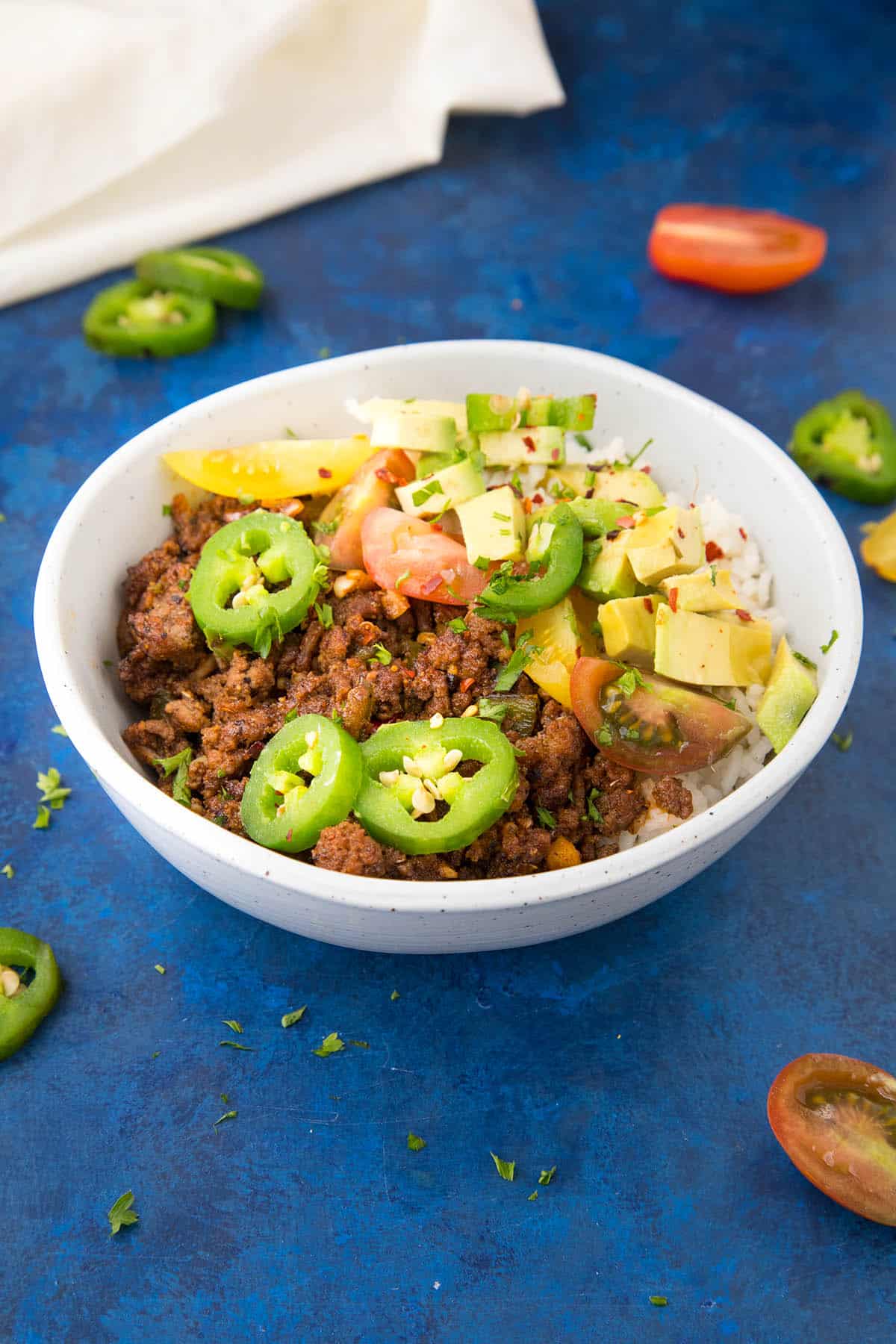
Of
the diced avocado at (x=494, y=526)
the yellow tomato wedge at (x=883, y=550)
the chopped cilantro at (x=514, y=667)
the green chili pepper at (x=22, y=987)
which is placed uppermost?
the diced avocado at (x=494, y=526)

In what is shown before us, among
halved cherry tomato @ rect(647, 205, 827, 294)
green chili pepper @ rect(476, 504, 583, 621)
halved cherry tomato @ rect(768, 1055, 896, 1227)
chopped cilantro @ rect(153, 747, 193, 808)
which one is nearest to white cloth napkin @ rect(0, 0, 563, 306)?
halved cherry tomato @ rect(647, 205, 827, 294)

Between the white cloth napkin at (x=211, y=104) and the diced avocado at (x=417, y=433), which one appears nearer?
the diced avocado at (x=417, y=433)

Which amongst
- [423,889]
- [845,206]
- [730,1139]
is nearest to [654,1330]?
[730,1139]

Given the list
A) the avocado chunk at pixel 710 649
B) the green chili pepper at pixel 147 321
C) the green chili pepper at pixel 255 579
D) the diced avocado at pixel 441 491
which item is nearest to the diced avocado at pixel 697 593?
the avocado chunk at pixel 710 649

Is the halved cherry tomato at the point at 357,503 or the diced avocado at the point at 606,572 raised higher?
the halved cherry tomato at the point at 357,503

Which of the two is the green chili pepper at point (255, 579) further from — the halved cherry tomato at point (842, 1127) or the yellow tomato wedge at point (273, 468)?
the halved cherry tomato at point (842, 1127)

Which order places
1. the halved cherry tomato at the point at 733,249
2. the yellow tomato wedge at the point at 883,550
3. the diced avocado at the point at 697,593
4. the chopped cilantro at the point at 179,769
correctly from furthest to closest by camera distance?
the halved cherry tomato at the point at 733,249 → the yellow tomato wedge at the point at 883,550 → the diced avocado at the point at 697,593 → the chopped cilantro at the point at 179,769
